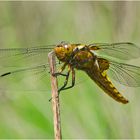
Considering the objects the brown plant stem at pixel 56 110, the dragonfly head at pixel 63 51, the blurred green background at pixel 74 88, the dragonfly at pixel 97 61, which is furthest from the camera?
the blurred green background at pixel 74 88

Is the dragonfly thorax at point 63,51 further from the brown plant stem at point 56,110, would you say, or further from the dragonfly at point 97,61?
the brown plant stem at point 56,110

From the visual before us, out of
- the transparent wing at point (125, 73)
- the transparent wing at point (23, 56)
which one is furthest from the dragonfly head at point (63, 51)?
the transparent wing at point (125, 73)

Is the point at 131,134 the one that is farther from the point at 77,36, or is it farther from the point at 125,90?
the point at 77,36

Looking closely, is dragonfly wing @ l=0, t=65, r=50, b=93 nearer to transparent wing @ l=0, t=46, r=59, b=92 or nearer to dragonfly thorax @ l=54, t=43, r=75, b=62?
transparent wing @ l=0, t=46, r=59, b=92

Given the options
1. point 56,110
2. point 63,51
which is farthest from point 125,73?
point 56,110

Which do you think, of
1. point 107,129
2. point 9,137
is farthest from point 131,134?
point 9,137

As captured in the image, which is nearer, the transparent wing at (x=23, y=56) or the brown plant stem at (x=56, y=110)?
the brown plant stem at (x=56, y=110)
